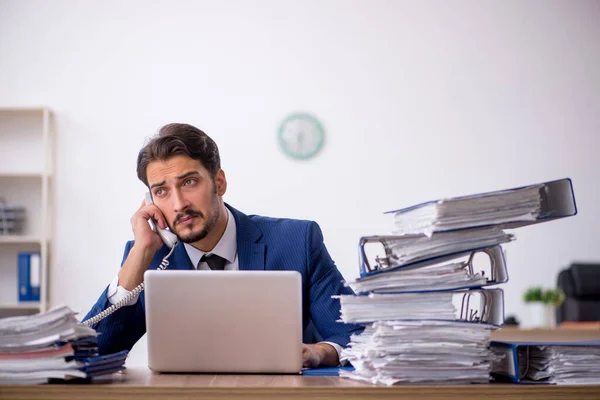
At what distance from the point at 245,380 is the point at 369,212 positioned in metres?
3.91

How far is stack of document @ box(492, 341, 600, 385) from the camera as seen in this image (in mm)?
1153

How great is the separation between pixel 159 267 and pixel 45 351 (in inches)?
31.2

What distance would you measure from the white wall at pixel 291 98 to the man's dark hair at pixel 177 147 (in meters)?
2.87

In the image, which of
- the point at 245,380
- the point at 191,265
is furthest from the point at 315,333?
the point at 245,380

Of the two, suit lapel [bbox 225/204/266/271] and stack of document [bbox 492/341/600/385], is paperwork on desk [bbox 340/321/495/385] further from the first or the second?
suit lapel [bbox 225/204/266/271]

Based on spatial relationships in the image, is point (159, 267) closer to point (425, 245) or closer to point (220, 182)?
point (220, 182)

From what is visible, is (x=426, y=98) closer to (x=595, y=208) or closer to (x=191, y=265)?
(x=595, y=208)

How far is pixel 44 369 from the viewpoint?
1.13 metres

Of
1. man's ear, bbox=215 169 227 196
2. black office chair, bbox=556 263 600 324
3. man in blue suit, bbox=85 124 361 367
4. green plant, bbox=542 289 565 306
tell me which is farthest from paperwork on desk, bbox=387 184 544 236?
black office chair, bbox=556 263 600 324

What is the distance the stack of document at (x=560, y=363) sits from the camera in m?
1.15

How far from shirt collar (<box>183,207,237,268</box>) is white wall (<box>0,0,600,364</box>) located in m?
2.82

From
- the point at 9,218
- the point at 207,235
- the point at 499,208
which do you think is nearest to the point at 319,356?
the point at 207,235

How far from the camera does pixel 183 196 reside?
6.56 feet

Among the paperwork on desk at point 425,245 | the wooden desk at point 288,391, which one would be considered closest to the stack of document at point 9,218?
the wooden desk at point 288,391
